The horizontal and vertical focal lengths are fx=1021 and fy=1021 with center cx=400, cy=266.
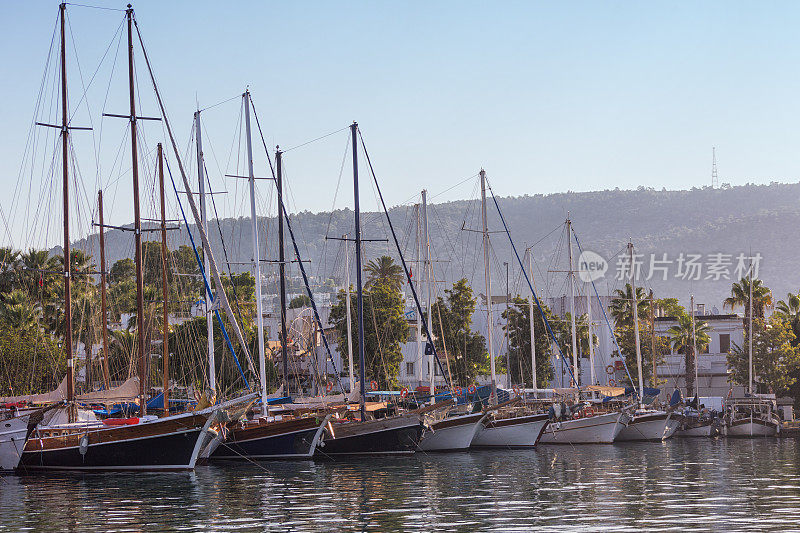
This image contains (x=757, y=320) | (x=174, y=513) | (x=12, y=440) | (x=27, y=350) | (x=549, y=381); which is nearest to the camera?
(x=174, y=513)

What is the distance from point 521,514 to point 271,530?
7.14m

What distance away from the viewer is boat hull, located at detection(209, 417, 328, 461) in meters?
46.2

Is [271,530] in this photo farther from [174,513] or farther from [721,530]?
[721,530]

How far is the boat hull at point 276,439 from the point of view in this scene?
4616cm

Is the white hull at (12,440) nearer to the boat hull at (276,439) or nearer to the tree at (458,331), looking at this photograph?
the boat hull at (276,439)

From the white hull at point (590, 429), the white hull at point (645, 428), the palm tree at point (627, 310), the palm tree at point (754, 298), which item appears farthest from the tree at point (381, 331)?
the palm tree at point (754, 298)

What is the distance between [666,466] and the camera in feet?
152

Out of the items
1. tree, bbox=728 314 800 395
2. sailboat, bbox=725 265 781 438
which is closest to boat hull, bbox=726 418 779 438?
sailboat, bbox=725 265 781 438

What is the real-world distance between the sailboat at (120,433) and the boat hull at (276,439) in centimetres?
372

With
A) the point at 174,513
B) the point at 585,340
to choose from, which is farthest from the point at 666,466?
the point at 585,340

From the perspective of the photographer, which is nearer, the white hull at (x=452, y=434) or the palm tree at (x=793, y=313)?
the white hull at (x=452, y=434)

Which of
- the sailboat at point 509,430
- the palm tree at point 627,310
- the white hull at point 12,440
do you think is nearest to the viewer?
the white hull at point 12,440

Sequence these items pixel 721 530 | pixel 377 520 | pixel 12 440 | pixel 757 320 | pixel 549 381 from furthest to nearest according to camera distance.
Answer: pixel 549 381, pixel 757 320, pixel 12 440, pixel 377 520, pixel 721 530

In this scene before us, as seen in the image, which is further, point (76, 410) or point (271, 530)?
point (76, 410)
